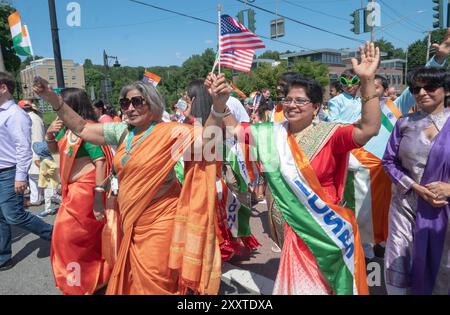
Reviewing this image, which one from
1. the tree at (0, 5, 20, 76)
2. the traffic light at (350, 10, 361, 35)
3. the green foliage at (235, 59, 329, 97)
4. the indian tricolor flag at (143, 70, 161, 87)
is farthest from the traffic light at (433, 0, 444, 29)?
the green foliage at (235, 59, 329, 97)

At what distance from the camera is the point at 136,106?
2424 millimetres

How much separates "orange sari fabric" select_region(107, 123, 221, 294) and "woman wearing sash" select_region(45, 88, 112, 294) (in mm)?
612

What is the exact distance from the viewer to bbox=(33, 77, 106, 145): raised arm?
2.48 metres

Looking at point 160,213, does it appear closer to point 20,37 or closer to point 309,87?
point 309,87

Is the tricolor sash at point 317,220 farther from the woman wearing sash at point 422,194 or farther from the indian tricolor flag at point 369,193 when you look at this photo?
the indian tricolor flag at point 369,193

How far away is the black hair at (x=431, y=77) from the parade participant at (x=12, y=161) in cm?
342

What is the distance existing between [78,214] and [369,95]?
2.40 m

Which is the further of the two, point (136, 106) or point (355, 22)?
point (355, 22)

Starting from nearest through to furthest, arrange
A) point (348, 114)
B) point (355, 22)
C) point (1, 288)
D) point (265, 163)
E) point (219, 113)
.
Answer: point (219, 113), point (265, 163), point (1, 288), point (348, 114), point (355, 22)

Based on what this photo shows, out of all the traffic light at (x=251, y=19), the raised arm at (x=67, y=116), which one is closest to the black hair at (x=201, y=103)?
the raised arm at (x=67, y=116)

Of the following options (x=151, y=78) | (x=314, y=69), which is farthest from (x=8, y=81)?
(x=314, y=69)

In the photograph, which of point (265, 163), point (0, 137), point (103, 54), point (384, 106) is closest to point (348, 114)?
point (384, 106)

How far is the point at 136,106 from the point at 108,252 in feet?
3.68
